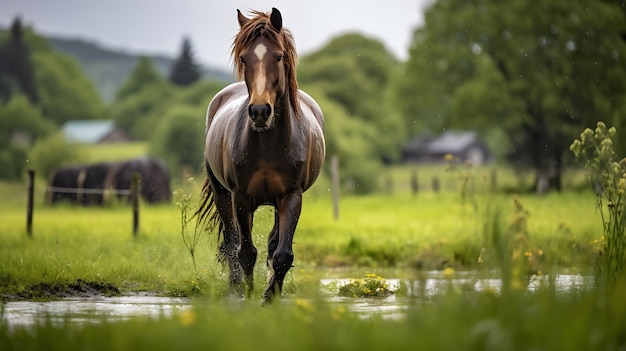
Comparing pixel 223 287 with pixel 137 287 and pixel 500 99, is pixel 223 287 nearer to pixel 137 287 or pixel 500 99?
pixel 137 287

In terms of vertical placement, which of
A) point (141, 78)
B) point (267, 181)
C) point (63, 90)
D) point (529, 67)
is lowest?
point (267, 181)

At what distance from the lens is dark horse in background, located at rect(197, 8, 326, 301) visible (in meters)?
9.45

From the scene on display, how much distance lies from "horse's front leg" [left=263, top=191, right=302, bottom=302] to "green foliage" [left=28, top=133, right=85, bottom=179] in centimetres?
5337

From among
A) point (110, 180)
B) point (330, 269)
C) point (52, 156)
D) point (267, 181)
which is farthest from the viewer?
point (52, 156)

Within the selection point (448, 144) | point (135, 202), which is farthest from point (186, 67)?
point (135, 202)

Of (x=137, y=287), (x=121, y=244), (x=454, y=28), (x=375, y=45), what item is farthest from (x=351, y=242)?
(x=375, y=45)

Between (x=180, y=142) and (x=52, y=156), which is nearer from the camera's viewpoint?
(x=52, y=156)

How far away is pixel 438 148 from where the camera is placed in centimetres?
13062

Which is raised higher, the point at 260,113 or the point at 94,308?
the point at 260,113

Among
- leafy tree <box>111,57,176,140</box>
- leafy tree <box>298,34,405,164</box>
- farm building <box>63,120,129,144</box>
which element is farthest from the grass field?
farm building <box>63,120,129,144</box>

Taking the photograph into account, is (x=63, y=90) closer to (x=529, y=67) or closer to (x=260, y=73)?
(x=529, y=67)

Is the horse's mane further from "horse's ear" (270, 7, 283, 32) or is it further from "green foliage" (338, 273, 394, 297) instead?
"green foliage" (338, 273, 394, 297)

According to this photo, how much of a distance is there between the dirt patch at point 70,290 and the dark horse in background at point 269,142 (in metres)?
1.98

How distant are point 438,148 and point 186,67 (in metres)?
40.5
